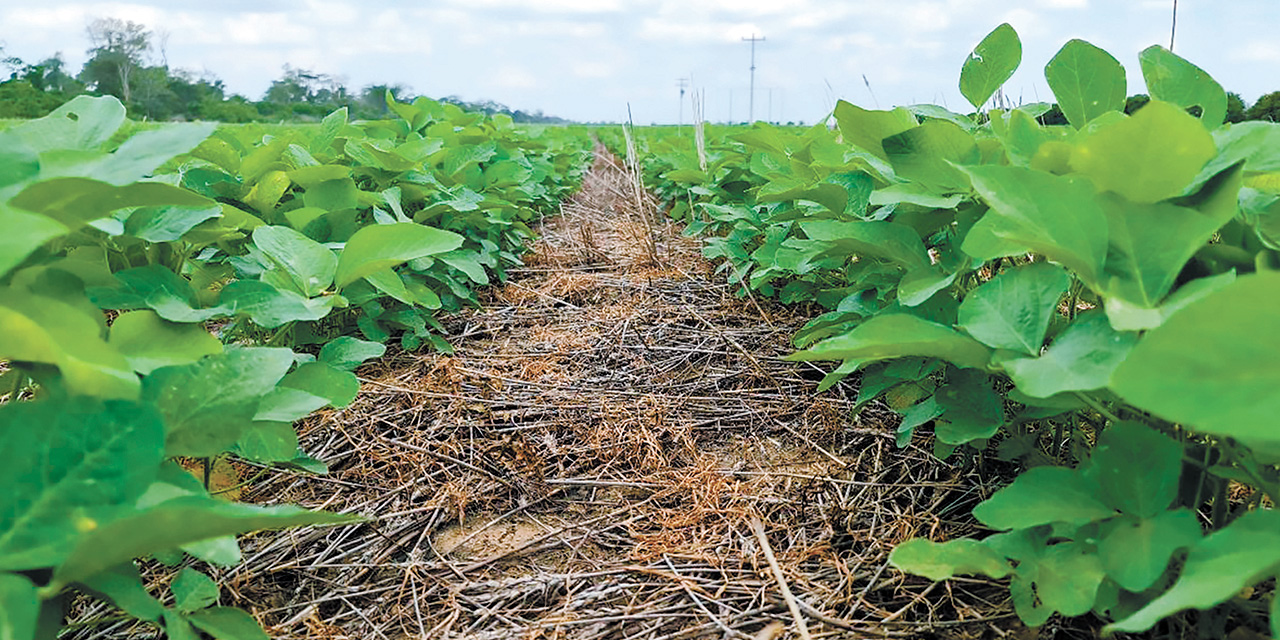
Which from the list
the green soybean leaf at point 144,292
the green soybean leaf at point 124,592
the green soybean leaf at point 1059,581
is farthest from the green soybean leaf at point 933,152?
the green soybean leaf at point 124,592

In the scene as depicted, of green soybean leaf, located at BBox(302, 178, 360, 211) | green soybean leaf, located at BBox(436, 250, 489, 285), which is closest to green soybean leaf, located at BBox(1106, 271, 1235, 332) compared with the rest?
green soybean leaf, located at BBox(302, 178, 360, 211)

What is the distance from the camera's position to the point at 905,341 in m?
0.88

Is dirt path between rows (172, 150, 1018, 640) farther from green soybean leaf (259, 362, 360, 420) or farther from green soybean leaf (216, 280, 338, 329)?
green soybean leaf (216, 280, 338, 329)

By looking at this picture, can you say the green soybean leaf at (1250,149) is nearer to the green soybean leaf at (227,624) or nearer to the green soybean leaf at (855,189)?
the green soybean leaf at (855,189)

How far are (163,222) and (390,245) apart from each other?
1.03 feet

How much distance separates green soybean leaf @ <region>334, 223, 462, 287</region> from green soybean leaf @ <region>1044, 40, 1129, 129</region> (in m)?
1.00

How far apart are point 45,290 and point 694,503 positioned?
3.64ft

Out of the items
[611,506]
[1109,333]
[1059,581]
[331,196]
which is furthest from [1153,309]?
[331,196]

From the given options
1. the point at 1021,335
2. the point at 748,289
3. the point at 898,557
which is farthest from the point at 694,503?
the point at 748,289

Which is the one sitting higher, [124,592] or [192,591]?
[124,592]

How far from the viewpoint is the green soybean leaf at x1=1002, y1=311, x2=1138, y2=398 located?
0.74 metres

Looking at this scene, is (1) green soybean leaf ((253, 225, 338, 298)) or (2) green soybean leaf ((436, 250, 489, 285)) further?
(2) green soybean leaf ((436, 250, 489, 285))

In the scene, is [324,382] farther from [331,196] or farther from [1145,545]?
[1145,545]

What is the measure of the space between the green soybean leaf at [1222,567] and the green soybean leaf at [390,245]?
3.23 feet
